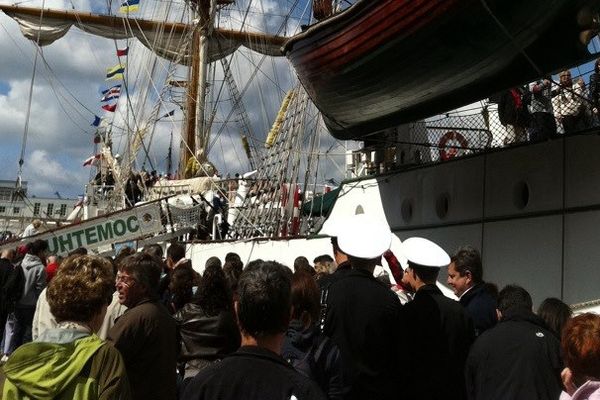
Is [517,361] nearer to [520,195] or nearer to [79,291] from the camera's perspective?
[79,291]

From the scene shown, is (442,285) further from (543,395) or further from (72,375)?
(72,375)

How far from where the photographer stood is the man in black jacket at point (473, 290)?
5.28 meters

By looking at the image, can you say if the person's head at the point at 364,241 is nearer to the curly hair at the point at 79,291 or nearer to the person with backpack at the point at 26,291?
the curly hair at the point at 79,291

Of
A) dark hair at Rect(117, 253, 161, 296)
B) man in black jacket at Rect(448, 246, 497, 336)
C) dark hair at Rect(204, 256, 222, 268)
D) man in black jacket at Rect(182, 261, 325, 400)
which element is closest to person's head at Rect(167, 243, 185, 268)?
dark hair at Rect(204, 256, 222, 268)

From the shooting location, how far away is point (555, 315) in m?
4.42

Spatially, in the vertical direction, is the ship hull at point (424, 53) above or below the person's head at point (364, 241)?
above

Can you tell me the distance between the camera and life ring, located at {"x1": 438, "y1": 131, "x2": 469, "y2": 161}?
10807mm

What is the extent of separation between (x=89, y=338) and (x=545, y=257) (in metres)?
6.88

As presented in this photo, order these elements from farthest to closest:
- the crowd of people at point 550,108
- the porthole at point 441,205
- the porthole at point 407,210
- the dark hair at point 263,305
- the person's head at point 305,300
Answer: the porthole at point 407,210 < the porthole at point 441,205 < the crowd of people at point 550,108 < the person's head at point 305,300 < the dark hair at point 263,305

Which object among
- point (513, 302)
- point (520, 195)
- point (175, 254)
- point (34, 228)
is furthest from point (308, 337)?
point (34, 228)

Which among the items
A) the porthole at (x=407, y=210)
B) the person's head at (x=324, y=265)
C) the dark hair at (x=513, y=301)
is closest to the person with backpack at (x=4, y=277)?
the person's head at (x=324, y=265)

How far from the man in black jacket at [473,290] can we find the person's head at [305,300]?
182 cm

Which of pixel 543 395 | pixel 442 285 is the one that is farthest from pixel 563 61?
pixel 543 395

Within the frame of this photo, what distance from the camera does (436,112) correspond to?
995 cm
